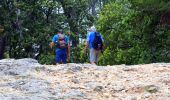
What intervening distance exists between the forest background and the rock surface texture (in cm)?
743

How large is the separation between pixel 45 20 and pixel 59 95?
2136cm

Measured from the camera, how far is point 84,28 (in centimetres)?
3083

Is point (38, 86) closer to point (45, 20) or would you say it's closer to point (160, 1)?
point (160, 1)

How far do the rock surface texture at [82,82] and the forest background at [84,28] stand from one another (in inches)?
293

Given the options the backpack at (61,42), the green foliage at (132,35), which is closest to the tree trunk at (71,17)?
the green foliage at (132,35)

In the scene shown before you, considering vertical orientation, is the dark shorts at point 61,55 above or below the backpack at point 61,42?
below

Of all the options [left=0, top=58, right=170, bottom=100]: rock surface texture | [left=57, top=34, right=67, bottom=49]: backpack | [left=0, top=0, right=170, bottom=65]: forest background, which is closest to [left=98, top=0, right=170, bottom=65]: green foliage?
[left=0, top=0, right=170, bottom=65]: forest background

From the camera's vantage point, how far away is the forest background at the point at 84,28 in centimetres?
2184

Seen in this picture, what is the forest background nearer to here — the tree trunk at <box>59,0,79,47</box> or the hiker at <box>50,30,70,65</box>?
the tree trunk at <box>59,0,79,47</box>

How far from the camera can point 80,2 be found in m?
30.3

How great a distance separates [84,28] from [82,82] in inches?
827

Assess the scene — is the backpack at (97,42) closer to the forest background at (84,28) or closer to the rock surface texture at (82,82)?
the rock surface texture at (82,82)

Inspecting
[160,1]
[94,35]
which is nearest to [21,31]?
[160,1]

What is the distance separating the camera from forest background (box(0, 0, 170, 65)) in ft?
71.7
